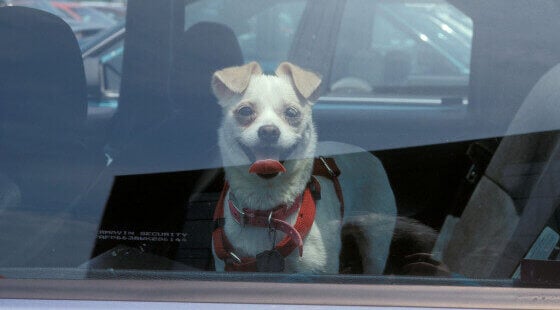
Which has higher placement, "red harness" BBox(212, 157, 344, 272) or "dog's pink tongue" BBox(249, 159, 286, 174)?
"dog's pink tongue" BBox(249, 159, 286, 174)

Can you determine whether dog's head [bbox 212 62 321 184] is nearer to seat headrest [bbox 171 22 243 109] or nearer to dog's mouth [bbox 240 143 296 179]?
dog's mouth [bbox 240 143 296 179]

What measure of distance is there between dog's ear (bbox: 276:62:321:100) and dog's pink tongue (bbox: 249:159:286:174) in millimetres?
207

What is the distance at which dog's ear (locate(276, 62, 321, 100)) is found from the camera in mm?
2088

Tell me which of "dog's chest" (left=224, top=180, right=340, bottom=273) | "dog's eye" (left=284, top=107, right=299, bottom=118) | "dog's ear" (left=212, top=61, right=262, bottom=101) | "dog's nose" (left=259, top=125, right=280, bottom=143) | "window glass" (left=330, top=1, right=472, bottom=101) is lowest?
"window glass" (left=330, top=1, right=472, bottom=101)

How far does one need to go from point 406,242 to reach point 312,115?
17.3 inches

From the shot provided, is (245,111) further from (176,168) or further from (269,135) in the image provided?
(176,168)

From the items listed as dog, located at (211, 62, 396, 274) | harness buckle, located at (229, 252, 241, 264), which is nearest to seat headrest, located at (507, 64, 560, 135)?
dog, located at (211, 62, 396, 274)

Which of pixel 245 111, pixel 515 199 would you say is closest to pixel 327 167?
pixel 245 111

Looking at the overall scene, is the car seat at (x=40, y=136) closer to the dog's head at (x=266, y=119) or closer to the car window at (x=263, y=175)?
the car window at (x=263, y=175)

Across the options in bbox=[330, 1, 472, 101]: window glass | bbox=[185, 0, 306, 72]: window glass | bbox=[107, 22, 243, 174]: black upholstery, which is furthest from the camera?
bbox=[330, 1, 472, 101]: window glass

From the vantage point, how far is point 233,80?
82.5 inches

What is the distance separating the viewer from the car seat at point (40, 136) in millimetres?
1860

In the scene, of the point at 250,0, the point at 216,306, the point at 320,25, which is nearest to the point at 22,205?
the point at 216,306

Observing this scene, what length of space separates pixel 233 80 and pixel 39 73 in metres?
0.58
